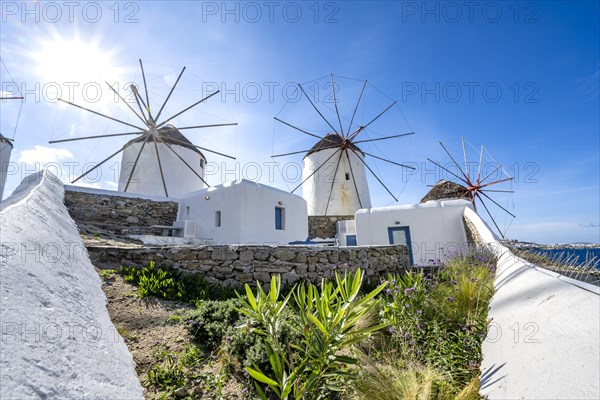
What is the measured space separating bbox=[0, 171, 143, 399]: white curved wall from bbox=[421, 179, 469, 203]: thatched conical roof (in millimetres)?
19181

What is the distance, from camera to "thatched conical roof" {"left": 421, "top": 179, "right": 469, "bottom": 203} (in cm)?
1750

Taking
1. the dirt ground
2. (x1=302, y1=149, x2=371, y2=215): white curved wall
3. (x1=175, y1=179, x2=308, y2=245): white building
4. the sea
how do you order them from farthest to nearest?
(x1=302, y1=149, x2=371, y2=215): white curved wall → (x1=175, y1=179, x2=308, y2=245): white building → the sea → the dirt ground

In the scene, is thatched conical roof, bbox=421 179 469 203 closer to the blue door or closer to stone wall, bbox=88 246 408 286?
the blue door

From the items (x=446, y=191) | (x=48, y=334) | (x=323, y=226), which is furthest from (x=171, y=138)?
(x=446, y=191)

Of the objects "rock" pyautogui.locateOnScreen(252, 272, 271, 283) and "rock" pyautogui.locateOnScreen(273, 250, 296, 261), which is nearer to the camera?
"rock" pyautogui.locateOnScreen(252, 272, 271, 283)

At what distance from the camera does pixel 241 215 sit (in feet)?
32.9

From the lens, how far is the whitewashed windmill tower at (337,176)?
2025 centimetres

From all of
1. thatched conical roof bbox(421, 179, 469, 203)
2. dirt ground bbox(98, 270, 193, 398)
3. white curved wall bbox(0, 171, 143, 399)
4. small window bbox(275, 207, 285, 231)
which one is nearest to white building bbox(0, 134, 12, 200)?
small window bbox(275, 207, 285, 231)

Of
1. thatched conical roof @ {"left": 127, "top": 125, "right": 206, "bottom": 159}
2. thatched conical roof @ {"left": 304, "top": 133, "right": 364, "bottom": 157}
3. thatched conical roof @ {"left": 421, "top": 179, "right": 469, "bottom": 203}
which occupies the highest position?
thatched conical roof @ {"left": 304, "top": 133, "right": 364, "bottom": 157}

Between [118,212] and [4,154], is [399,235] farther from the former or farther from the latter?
[4,154]

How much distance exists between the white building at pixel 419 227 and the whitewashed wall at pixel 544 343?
7716 millimetres

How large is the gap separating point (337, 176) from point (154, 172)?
12324mm

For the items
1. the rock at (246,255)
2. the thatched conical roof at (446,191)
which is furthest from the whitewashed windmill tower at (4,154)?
the thatched conical roof at (446,191)

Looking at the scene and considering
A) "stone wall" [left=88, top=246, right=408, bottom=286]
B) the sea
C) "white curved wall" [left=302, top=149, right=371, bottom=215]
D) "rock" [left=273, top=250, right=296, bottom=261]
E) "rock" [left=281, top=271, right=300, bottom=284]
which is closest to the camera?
the sea
